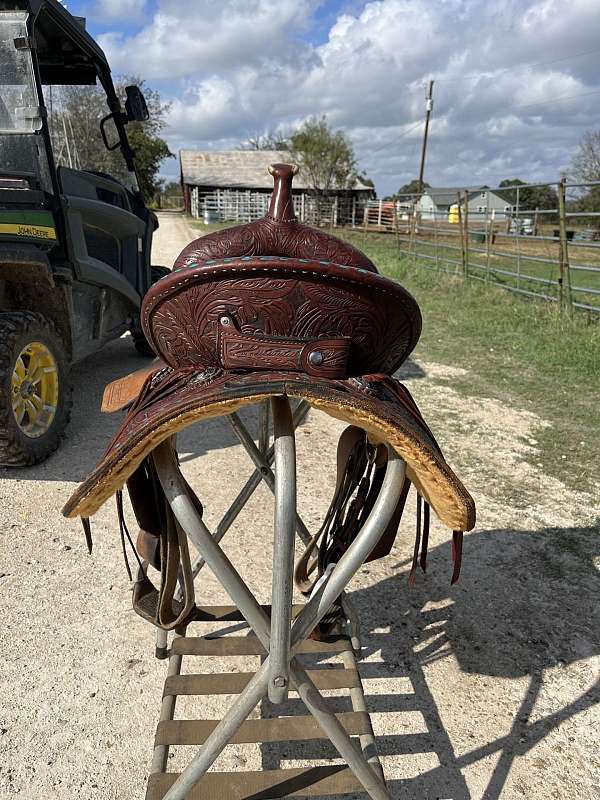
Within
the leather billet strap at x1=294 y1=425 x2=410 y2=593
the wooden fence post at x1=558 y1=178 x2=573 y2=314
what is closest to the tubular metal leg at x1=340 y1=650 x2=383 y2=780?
the leather billet strap at x1=294 y1=425 x2=410 y2=593

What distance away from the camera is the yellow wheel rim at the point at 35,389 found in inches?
131

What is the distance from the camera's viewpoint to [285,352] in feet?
3.93

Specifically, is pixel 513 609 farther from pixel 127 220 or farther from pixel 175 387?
pixel 127 220

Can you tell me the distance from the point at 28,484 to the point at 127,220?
2.09m

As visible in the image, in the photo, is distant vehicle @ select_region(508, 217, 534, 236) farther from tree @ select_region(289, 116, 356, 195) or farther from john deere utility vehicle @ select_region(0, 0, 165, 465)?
tree @ select_region(289, 116, 356, 195)

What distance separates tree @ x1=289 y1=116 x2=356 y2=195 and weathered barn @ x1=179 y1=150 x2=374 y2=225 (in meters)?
0.50

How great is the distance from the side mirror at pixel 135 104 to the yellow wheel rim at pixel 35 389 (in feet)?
→ 7.22

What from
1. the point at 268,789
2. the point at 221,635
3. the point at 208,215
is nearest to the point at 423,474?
the point at 268,789

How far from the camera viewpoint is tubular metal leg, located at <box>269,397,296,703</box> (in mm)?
1182

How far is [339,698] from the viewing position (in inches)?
79.9

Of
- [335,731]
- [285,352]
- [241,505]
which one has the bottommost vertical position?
[335,731]

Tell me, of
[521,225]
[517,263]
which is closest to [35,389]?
[517,263]

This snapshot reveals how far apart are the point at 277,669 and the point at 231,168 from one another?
131 feet

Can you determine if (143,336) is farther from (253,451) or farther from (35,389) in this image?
(253,451)
